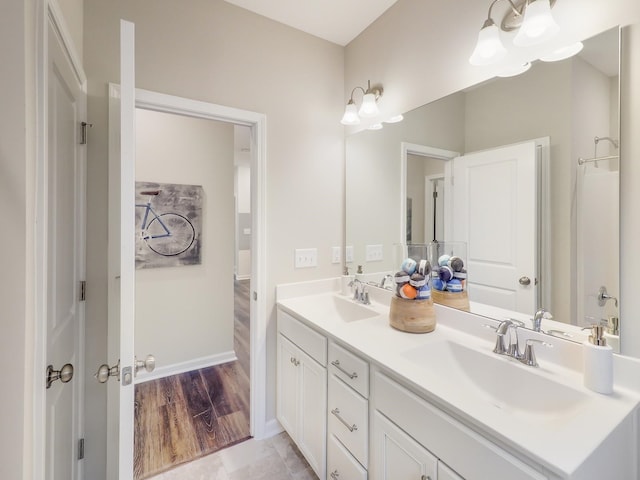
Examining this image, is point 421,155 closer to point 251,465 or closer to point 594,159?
point 594,159

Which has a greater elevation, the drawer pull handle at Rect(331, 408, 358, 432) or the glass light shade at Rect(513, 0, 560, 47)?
the glass light shade at Rect(513, 0, 560, 47)

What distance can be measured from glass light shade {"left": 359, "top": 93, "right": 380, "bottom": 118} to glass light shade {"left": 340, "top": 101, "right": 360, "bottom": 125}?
0.10m

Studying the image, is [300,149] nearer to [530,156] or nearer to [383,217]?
[383,217]

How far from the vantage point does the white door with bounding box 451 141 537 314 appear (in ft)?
4.05

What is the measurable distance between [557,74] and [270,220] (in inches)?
61.2

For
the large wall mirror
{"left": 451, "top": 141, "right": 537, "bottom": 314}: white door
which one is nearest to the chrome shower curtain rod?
the large wall mirror

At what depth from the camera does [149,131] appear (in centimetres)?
251

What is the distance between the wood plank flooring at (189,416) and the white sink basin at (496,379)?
1422mm

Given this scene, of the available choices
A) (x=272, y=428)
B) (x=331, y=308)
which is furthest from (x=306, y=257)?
(x=272, y=428)

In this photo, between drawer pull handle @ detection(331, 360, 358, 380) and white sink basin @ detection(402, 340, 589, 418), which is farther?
drawer pull handle @ detection(331, 360, 358, 380)

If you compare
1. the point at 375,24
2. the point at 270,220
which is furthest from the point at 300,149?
the point at 375,24

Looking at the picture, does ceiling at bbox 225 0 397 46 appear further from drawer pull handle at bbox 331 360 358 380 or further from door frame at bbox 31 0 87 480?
drawer pull handle at bbox 331 360 358 380

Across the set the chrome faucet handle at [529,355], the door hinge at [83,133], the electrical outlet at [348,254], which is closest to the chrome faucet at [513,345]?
the chrome faucet handle at [529,355]

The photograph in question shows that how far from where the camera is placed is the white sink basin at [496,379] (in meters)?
0.95
